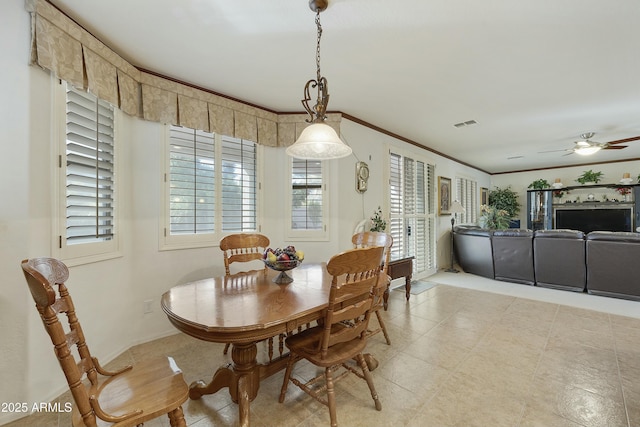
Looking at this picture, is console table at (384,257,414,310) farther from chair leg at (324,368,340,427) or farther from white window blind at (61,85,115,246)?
white window blind at (61,85,115,246)

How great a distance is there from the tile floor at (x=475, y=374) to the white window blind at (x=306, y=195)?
1.52 metres

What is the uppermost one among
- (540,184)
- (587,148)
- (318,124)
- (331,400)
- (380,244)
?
(587,148)

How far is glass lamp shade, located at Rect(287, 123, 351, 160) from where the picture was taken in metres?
1.81

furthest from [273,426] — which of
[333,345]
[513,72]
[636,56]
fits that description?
[636,56]

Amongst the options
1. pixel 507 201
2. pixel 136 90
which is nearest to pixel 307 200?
pixel 136 90

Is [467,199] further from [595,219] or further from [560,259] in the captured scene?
[595,219]

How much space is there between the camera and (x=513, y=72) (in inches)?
101

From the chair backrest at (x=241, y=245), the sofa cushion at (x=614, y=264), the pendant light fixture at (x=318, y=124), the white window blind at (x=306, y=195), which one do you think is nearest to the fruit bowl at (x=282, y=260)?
the chair backrest at (x=241, y=245)

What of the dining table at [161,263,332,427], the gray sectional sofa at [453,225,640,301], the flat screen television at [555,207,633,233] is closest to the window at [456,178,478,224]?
the gray sectional sofa at [453,225,640,301]

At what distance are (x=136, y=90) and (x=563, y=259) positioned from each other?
240 inches

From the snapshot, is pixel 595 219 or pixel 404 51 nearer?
pixel 404 51

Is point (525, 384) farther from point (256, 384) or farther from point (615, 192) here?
point (615, 192)

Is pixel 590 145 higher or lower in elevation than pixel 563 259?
higher

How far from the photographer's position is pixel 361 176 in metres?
3.81
